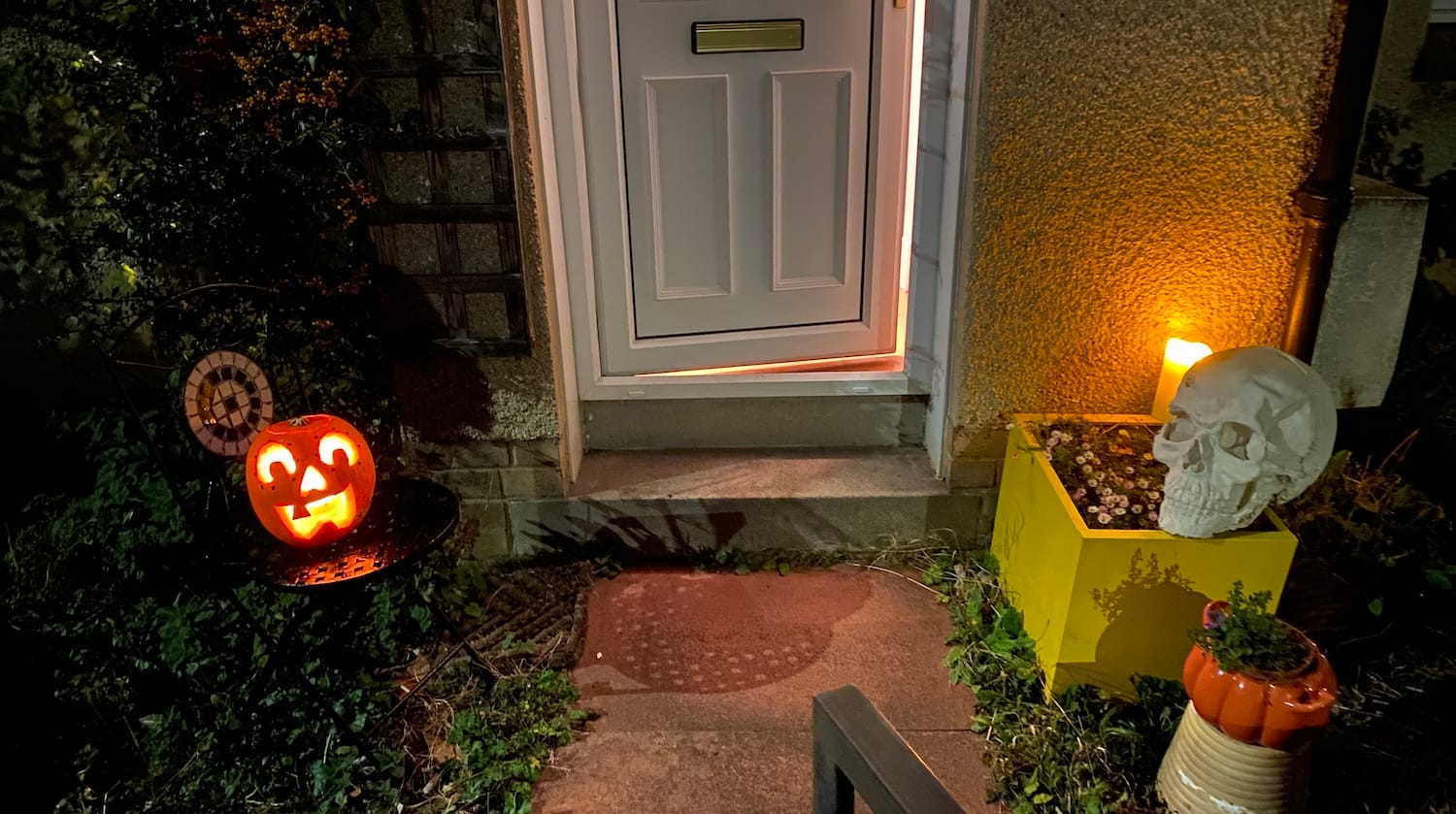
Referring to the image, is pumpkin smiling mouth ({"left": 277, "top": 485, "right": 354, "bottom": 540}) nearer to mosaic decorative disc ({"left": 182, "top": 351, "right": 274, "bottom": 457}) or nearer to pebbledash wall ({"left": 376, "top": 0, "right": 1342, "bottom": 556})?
mosaic decorative disc ({"left": 182, "top": 351, "right": 274, "bottom": 457})

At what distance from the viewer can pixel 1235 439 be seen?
7.86 feet

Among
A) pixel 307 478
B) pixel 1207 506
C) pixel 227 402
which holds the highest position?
pixel 227 402

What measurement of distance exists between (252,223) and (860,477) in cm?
228

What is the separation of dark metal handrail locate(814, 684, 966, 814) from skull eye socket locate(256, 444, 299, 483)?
1.52 metres

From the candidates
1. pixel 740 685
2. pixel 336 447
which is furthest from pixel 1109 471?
pixel 336 447

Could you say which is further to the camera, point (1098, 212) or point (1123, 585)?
point (1098, 212)

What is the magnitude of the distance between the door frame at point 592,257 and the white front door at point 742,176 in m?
0.07

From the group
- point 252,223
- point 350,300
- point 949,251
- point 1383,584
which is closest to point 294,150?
point 252,223

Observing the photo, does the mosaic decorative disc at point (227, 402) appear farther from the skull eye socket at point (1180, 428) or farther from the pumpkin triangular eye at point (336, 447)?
the skull eye socket at point (1180, 428)

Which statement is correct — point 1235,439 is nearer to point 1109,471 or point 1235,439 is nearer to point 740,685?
point 1109,471

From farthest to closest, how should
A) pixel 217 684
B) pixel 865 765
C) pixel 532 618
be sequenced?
1. pixel 532 618
2. pixel 217 684
3. pixel 865 765

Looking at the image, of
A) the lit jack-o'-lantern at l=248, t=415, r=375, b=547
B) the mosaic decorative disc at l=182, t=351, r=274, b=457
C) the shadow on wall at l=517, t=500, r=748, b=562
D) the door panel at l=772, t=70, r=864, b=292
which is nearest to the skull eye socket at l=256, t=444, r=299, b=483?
the lit jack-o'-lantern at l=248, t=415, r=375, b=547

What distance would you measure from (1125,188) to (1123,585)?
1276 millimetres

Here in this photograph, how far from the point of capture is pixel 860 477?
3.63 m
